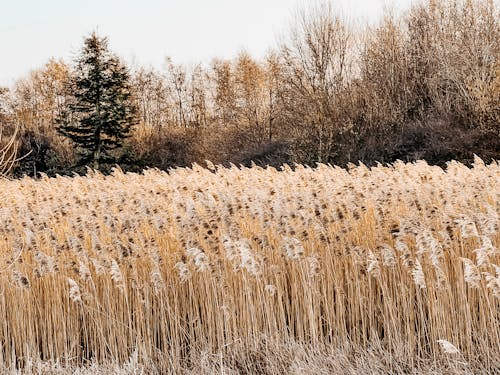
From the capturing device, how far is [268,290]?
4840mm

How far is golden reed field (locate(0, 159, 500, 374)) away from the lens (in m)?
4.39

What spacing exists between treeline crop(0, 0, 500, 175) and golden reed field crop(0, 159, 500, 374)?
45.5ft

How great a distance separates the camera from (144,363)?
4645mm

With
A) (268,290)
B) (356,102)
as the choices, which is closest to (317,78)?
(356,102)

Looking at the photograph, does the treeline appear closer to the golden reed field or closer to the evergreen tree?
the evergreen tree

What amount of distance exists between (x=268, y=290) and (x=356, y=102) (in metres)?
19.9

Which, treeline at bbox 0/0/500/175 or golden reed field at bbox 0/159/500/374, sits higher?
treeline at bbox 0/0/500/175

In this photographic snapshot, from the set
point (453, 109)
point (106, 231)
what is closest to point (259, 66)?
point (453, 109)

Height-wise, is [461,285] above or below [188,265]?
below

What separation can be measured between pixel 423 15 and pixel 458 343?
79.6 feet

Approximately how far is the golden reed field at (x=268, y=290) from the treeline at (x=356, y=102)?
13.9 metres

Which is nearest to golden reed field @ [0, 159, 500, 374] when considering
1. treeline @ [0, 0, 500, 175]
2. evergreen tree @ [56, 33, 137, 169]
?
treeline @ [0, 0, 500, 175]

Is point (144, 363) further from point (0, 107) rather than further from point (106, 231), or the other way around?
point (0, 107)

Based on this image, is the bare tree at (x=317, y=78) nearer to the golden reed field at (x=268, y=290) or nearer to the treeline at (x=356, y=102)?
the treeline at (x=356, y=102)
